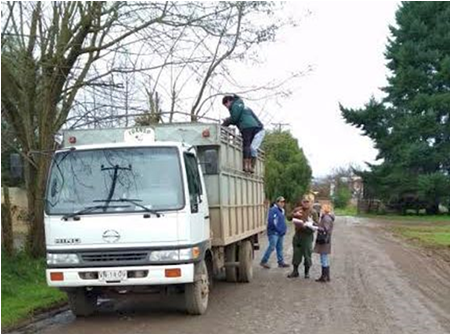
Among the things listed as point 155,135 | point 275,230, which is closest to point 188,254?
point 155,135

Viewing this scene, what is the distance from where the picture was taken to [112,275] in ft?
32.6

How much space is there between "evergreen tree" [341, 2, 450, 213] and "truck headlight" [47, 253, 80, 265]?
4353cm

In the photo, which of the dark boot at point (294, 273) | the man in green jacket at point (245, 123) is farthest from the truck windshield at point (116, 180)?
the dark boot at point (294, 273)

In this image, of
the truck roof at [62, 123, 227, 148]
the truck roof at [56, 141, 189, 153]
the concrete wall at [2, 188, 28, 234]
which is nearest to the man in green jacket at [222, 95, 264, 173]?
the truck roof at [62, 123, 227, 148]

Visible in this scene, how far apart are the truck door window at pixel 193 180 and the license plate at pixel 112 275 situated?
130 centimetres

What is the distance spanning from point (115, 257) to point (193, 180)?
1.64 metres

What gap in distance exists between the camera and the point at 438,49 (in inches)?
2116

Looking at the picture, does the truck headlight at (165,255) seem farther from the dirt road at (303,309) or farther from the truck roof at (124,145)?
the truck roof at (124,145)

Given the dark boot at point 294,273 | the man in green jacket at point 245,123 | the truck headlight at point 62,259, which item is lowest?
the dark boot at point 294,273

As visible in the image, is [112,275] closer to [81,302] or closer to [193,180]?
[81,302]

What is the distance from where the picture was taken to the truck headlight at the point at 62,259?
1004cm

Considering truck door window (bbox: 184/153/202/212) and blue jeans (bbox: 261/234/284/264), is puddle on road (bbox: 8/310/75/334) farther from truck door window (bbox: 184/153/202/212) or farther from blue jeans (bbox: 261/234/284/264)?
blue jeans (bbox: 261/234/284/264)

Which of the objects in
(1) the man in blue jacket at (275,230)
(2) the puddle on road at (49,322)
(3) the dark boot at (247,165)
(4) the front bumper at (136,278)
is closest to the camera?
(4) the front bumper at (136,278)

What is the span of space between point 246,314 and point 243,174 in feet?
12.8
